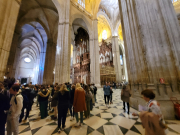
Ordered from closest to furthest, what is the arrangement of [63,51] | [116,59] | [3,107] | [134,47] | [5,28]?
[3,107] → [134,47] → [5,28] → [63,51] → [116,59]

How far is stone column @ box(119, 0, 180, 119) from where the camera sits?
9.41ft

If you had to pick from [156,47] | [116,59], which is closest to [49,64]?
[116,59]

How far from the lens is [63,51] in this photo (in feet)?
27.5

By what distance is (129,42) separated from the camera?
14.2 feet

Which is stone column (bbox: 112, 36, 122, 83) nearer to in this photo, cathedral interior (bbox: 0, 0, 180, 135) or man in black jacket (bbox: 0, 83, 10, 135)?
cathedral interior (bbox: 0, 0, 180, 135)

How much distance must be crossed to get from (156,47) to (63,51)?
771 centimetres

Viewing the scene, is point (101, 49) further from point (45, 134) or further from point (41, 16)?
point (45, 134)

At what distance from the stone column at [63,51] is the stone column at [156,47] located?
6.34 m

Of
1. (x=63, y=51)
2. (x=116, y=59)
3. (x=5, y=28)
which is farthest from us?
(x=116, y=59)

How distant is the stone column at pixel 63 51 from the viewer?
7957mm

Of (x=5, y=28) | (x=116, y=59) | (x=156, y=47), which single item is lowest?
(x=156, y=47)

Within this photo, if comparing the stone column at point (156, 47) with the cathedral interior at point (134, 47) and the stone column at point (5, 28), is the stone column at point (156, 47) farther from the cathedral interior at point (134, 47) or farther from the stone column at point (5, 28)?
the stone column at point (5, 28)

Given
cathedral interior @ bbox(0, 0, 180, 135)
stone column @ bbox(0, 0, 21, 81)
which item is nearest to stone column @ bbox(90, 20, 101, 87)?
cathedral interior @ bbox(0, 0, 180, 135)

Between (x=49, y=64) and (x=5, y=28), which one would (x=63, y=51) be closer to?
(x=5, y=28)
